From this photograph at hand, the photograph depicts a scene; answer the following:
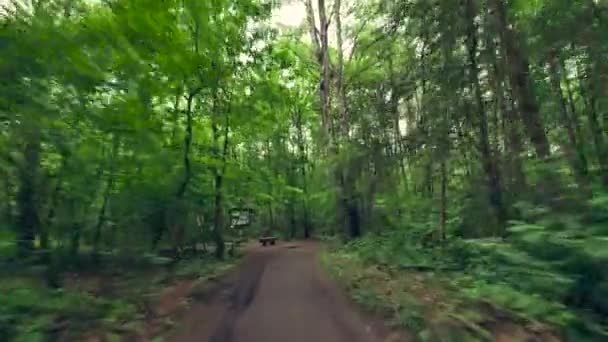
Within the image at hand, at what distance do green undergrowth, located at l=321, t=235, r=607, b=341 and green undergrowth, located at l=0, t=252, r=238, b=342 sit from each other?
3.98 metres

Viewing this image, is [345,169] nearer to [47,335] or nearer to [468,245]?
[468,245]

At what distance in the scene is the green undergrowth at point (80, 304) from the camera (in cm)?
455

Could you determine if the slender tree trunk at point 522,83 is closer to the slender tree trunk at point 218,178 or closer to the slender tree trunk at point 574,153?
the slender tree trunk at point 574,153

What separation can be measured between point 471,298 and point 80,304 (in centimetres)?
577

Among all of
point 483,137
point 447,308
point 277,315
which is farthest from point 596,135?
point 277,315

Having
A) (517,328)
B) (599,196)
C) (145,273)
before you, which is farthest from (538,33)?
(145,273)

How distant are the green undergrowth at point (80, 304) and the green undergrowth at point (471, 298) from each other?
3978 mm

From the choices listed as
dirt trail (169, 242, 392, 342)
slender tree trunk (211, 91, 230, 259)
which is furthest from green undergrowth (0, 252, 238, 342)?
slender tree trunk (211, 91, 230, 259)

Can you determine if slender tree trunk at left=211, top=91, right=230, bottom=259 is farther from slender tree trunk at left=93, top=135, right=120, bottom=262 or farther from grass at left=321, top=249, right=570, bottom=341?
grass at left=321, top=249, right=570, bottom=341

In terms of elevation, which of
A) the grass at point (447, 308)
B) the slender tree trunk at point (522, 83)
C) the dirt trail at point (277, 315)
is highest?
the slender tree trunk at point (522, 83)

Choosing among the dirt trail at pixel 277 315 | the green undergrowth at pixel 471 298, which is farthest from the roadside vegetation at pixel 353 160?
the dirt trail at pixel 277 315

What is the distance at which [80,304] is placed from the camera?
5.83 metres

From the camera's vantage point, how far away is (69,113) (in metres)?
5.81

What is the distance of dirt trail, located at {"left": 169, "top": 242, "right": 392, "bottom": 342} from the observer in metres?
5.66
